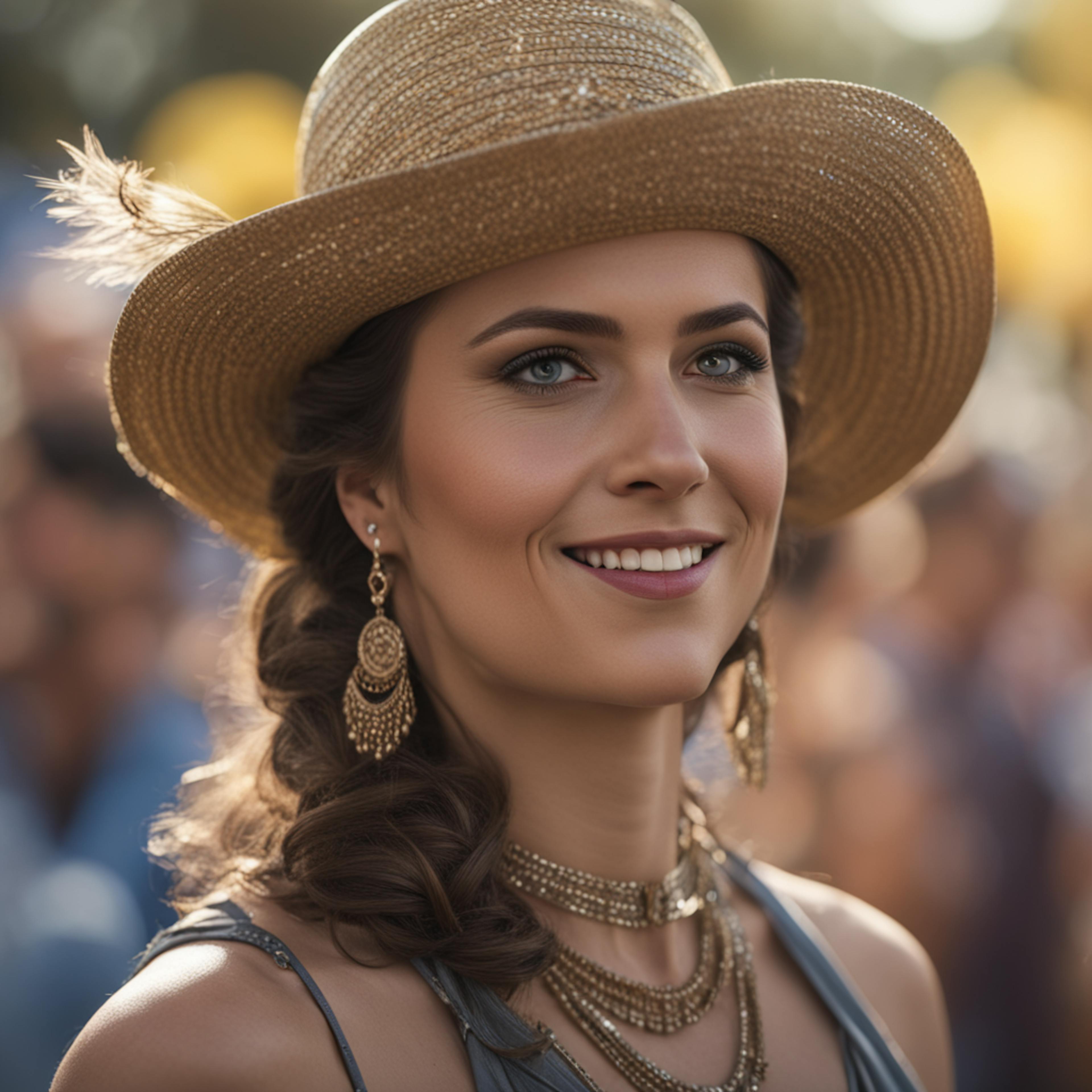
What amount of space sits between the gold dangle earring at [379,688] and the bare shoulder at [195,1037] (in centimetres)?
43

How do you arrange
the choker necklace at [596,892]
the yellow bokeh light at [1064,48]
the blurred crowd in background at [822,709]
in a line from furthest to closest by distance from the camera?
the yellow bokeh light at [1064,48] → the blurred crowd in background at [822,709] → the choker necklace at [596,892]

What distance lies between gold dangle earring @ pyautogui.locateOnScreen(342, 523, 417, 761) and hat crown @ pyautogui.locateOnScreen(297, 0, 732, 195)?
67cm

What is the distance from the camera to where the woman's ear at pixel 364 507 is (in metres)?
2.07

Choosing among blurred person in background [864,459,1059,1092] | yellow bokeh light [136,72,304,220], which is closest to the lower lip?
blurred person in background [864,459,1059,1092]

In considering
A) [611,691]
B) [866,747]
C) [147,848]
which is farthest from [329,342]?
[866,747]

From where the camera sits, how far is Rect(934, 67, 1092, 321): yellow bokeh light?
8359 mm

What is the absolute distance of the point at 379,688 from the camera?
2037mm

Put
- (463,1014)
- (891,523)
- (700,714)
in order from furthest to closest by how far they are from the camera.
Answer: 1. (891,523)
2. (700,714)
3. (463,1014)

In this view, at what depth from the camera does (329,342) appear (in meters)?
2.09

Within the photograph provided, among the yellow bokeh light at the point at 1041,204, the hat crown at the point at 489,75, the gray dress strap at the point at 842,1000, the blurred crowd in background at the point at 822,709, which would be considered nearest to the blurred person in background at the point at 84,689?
the blurred crowd in background at the point at 822,709

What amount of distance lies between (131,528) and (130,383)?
1821mm

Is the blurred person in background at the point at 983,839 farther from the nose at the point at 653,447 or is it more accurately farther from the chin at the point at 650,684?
the nose at the point at 653,447

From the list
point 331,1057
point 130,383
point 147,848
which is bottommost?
point 331,1057

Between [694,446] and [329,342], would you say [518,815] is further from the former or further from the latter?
[329,342]
